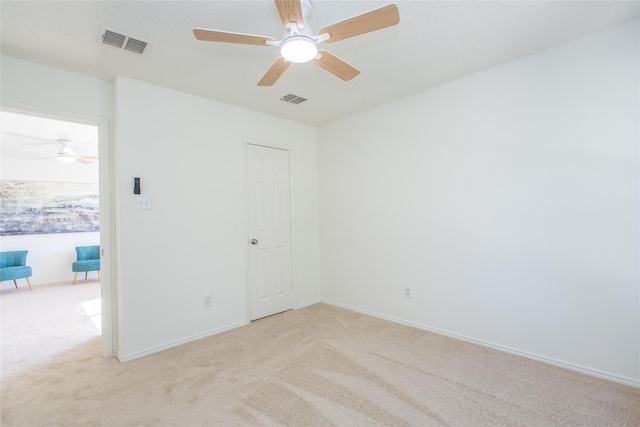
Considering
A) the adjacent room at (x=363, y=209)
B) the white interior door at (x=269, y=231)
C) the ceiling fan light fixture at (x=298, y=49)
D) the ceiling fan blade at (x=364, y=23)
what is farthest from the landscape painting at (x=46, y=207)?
the ceiling fan blade at (x=364, y=23)

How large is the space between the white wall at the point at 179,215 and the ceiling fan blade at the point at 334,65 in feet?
5.60

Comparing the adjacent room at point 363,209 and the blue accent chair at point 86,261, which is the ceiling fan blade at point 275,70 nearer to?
the adjacent room at point 363,209

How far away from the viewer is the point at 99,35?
78.7 inches

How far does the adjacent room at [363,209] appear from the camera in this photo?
1.86 metres

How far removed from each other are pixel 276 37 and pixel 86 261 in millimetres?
5913

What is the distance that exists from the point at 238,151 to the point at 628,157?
336 cm

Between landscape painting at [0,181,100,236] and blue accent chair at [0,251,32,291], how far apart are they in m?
0.49

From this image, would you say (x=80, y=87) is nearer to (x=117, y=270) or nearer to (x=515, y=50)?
(x=117, y=270)

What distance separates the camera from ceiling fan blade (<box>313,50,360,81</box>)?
5.88ft

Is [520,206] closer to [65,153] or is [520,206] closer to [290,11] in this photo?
[290,11]

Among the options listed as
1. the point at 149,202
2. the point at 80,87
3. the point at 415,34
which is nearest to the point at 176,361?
the point at 149,202

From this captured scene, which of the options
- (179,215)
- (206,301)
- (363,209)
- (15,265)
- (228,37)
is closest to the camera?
(228,37)

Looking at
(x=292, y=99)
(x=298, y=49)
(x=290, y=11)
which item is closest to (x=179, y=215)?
(x=292, y=99)

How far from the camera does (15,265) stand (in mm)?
5141
